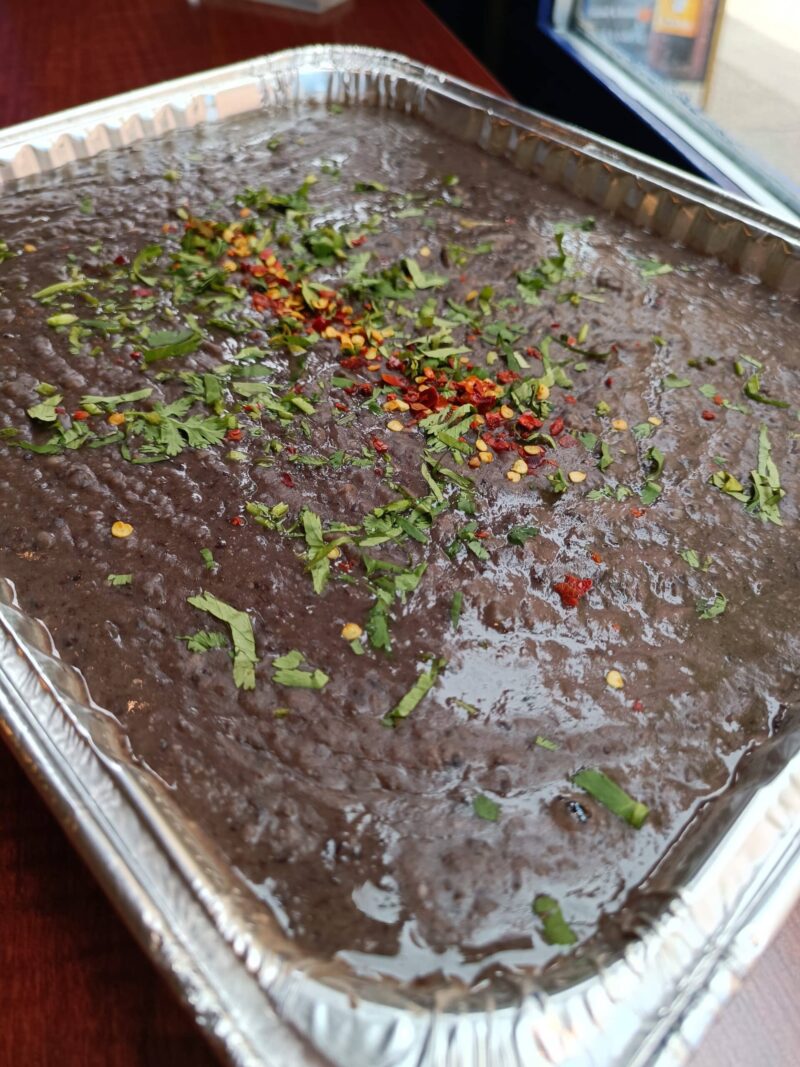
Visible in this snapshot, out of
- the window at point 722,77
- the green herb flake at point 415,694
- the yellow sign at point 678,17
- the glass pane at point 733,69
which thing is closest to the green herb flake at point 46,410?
the green herb flake at point 415,694

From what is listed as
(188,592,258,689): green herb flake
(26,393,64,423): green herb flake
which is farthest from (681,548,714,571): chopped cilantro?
(26,393,64,423): green herb flake

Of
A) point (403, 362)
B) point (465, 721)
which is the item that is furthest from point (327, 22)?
point (465, 721)

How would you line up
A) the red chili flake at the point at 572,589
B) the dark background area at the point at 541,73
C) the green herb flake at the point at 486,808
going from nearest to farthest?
the green herb flake at the point at 486,808, the red chili flake at the point at 572,589, the dark background area at the point at 541,73

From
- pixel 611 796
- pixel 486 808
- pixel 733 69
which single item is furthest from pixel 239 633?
pixel 733 69

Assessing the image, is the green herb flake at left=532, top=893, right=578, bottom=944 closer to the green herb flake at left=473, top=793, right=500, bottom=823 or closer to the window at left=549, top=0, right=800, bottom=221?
the green herb flake at left=473, top=793, right=500, bottom=823

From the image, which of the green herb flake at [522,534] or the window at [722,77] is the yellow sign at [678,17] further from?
the green herb flake at [522,534]
